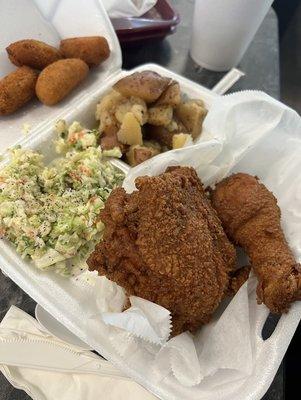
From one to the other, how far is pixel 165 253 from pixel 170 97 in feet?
2.12

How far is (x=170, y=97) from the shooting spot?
4.35ft

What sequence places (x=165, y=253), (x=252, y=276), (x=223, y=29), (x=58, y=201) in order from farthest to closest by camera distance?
(x=223, y=29), (x=58, y=201), (x=252, y=276), (x=165, y=253)

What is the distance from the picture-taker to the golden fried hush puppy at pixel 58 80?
4.75 feet

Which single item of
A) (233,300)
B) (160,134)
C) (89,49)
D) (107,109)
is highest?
(89,49)

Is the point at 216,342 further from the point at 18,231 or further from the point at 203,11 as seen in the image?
the point at 203,11

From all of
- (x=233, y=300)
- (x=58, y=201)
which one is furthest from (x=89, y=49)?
(x=233, y=300)

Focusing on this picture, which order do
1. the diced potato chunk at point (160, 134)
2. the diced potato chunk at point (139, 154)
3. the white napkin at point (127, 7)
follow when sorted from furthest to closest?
1. the white napkin at point (127, 7)
2. the diced potato chunk at point (160, 134)
3. the diced potato chunk at point (139, 154)

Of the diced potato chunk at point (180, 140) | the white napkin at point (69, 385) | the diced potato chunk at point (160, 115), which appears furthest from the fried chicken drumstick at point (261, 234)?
the white napkin at point (69, 385)

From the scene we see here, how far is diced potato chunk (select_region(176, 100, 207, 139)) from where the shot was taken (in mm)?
1369

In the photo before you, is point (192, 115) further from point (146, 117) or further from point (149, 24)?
point (149, 24)

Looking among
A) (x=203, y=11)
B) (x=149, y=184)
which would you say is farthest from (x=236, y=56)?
(x=149, y=184)

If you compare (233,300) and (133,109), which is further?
(133,109)

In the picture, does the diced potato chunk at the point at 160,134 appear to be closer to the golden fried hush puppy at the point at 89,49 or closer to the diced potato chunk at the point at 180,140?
the diced potato chunk at the point at 180,140

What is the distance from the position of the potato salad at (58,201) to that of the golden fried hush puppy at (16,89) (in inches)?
12.8
